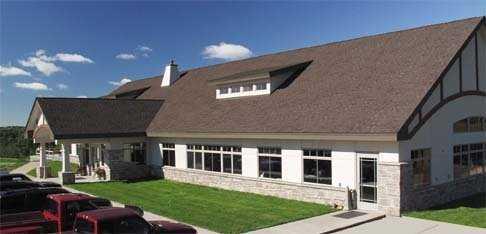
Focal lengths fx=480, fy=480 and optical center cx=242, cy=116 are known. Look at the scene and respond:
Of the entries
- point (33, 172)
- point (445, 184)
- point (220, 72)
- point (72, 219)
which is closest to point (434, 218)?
point (445, 184)

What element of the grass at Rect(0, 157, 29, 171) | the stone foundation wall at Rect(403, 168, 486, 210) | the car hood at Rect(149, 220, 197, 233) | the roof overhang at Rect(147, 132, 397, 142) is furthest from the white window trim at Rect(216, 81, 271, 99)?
the grass at Rect(0, 157, 29, 171)

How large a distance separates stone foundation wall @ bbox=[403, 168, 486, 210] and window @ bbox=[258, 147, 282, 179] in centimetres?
591

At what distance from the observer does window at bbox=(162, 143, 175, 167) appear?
28828mm

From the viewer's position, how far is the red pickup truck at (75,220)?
11016 millimetres

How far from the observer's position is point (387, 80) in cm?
1984

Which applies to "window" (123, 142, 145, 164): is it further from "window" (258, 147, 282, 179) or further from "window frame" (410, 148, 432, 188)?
"window frame" (410, 148, 432, 188)

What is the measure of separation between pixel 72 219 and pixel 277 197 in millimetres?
9910

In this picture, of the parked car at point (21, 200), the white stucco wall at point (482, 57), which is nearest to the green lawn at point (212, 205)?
the parked car at point (21, 200)

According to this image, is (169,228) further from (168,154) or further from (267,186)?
(168,154)

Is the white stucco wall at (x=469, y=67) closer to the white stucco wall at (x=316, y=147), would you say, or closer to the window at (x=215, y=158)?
the white stucco wall at (x=316, y=147)

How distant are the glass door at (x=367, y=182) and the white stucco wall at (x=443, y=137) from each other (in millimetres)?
1231

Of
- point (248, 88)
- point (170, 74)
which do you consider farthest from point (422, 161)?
point (170, 74)

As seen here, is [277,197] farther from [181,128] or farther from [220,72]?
[220,72]

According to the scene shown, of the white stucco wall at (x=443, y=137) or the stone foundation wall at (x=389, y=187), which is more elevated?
the white stucco wall at (x=443, y=137)
